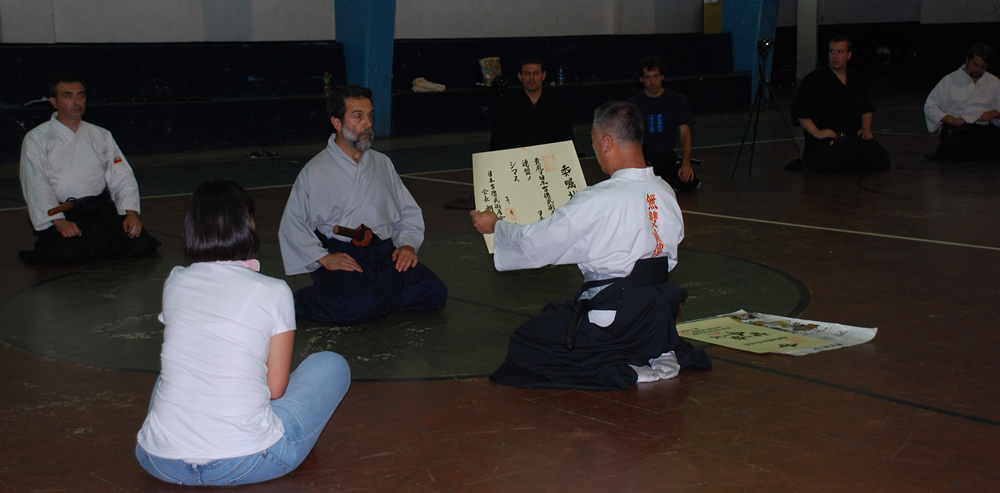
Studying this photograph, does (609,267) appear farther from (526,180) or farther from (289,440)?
(526,180)

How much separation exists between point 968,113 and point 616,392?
8546 millimetres

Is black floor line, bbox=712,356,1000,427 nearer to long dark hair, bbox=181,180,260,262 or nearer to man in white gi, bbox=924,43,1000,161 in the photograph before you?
long dark hair, bbox=181,180,260,262

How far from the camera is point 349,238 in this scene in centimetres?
535

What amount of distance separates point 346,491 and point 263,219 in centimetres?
550

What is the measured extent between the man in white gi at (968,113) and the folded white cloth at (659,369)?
808cm

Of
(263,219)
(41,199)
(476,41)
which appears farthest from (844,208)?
(476,41)

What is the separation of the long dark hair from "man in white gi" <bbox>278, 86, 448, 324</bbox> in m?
2.25

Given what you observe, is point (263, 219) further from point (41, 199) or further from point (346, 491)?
point (346, 491)

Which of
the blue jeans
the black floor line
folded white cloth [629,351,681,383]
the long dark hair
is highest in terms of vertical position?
the long dark hair

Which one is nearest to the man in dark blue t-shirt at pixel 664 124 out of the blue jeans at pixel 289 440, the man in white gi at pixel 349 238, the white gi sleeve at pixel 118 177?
the man in white gi at pixel 349 238

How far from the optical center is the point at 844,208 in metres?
8.37

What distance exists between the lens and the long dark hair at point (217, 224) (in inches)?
111

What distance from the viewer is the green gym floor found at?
10.6 ft

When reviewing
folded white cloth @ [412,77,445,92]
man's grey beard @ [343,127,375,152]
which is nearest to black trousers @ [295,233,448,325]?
man's grey beard @ [343,127,375,152]
